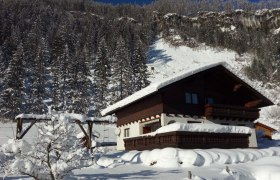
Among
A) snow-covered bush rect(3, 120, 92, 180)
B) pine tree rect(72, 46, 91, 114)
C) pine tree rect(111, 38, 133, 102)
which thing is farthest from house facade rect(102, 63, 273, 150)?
pine tree rect(111, 38, 133, 102)

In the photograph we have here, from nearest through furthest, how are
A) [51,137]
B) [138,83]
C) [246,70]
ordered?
[51,137]
[138,83]
[246,70]

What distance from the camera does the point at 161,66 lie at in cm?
9981

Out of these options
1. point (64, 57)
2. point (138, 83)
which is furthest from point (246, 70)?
point (64, 57)

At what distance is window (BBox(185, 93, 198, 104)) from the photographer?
26.5 m

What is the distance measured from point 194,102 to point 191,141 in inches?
263

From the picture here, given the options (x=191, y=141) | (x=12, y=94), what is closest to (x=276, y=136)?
(x=191, y=141)

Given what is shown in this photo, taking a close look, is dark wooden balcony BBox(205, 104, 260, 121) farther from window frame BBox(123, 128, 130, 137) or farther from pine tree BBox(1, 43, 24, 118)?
pine tree BBox(1, 43, 24, 118)

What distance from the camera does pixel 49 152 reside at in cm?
976

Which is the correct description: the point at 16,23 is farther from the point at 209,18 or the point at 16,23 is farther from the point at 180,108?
the point at 180,108

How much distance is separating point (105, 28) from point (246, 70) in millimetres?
57033

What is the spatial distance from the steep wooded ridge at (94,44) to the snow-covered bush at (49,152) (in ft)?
95.9

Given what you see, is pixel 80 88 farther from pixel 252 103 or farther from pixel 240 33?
pixel 240 33

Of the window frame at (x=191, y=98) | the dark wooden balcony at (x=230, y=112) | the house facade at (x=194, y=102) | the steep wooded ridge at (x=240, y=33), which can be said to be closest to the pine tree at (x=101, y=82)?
the house facade at (x=194, y=102)

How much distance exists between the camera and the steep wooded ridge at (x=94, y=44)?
65.8 metres
